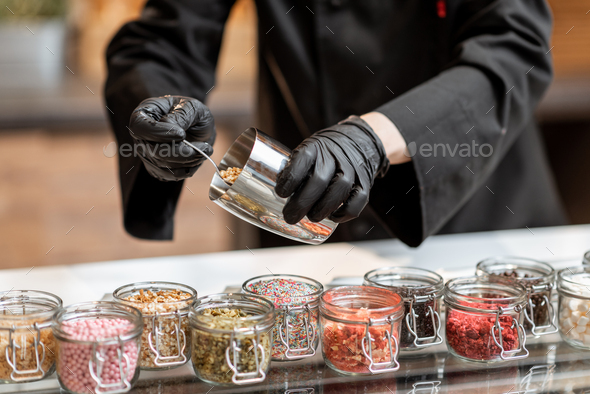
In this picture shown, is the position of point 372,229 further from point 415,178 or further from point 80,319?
point 80,319

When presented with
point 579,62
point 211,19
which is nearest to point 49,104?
point 211,19

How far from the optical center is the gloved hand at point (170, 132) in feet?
2.61

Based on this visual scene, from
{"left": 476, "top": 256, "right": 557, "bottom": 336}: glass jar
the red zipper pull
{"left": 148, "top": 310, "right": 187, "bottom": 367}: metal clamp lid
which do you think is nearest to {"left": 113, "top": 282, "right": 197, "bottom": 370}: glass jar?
{"left": 148, "top": 310, "right": 187, "bottom": 367}: metal clamp lid

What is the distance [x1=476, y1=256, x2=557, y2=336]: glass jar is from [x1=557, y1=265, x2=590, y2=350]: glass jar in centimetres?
2

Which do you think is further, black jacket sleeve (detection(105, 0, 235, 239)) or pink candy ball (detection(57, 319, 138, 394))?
black jacket sleeve (detection(105, 0, 235, 239))

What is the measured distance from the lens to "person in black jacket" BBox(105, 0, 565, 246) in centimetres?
84

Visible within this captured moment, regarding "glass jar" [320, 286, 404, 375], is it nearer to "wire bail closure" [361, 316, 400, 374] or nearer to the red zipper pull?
"wire bail closure" [361, 316, 400, 374]

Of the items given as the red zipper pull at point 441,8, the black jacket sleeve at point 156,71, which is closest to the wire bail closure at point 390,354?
the black jacket sleeve at point 156,71

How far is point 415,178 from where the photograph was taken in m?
1.01

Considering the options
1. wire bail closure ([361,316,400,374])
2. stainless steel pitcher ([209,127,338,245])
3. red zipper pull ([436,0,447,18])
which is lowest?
wire bail closure ([361,316,400,374])

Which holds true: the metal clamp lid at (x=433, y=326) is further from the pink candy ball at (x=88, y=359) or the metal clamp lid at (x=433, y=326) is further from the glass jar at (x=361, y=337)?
the pink candy ball at (x=88, y=359)

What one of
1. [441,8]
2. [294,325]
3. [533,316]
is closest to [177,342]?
[294,325]

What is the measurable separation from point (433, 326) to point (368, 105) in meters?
0.63

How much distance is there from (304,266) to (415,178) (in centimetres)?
28
